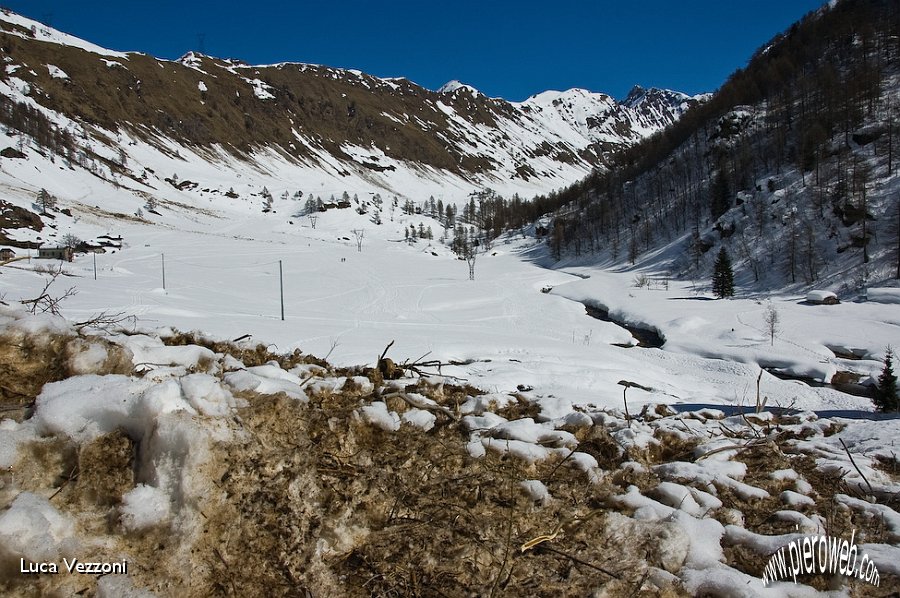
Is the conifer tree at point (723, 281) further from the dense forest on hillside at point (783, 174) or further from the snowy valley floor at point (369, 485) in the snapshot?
the snowy valley floor at point (369, 485)

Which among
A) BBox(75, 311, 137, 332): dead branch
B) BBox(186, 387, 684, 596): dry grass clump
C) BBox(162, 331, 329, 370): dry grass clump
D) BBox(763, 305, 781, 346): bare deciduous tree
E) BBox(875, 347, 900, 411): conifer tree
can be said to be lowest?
BBox(875, 347, 900, 411): conifer tree

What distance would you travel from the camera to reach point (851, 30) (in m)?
74.7

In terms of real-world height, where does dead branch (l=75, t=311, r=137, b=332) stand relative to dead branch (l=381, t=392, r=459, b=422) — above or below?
above

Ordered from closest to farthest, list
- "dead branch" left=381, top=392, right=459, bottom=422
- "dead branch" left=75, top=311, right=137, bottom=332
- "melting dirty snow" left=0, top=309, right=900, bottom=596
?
"melting dirty snow" left=0, top=309, right=900, bottom=596 < "dead branch" left=75, top=311, right=137, bottom=332 < "dead branch" left=381, top=392, right=459, bottom=422

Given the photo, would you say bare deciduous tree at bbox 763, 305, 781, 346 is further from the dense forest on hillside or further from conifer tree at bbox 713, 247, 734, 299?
the dense forest on hillside

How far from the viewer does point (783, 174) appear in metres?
53.1

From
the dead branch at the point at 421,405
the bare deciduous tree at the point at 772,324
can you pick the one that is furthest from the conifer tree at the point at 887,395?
the dead branch at the point at 421,405

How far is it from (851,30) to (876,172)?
49.3 m

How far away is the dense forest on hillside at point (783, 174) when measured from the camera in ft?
139

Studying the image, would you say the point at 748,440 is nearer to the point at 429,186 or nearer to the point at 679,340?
the point at 679,340

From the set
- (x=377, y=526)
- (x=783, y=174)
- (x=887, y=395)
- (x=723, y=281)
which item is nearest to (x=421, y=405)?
(x=377, y=526)

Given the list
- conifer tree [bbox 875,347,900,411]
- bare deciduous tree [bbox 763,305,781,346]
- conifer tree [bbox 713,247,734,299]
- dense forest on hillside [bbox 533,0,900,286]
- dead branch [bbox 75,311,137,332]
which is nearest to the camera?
dead branch [bbox 75,311,137,332]

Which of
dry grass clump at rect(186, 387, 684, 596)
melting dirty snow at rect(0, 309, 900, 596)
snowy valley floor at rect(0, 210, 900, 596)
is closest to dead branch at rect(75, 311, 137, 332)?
snowy valley floor at rect(0, 210, 900, 596)

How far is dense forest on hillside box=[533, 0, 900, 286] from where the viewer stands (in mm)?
42312
